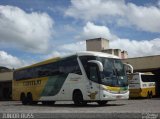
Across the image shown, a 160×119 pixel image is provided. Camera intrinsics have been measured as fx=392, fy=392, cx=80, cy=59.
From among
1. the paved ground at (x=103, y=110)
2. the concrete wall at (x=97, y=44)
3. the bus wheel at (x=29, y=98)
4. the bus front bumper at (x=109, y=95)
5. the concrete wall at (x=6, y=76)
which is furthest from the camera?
the concrete wall at (x=6, y=76)

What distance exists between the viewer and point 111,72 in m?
23.0

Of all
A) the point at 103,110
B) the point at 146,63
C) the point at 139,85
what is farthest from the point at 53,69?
the point at 146,63

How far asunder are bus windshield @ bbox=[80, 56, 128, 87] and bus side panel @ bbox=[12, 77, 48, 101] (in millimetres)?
6168

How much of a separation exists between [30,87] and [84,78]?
8685mm

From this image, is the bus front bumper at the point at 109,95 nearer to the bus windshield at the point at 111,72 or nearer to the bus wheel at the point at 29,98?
the bus windshield at the point at 111,72

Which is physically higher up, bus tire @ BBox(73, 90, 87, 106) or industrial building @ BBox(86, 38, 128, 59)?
industrial building @ BBox(86, 38, 128, 59)

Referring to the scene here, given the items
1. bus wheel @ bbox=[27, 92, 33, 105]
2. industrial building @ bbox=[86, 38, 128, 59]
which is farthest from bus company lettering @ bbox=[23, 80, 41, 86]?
industrial building @ bbox=[86, 38, 128, 59]

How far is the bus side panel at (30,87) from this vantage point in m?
28.9

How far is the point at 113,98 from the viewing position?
74.6ft

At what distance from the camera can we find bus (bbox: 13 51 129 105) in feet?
74.1

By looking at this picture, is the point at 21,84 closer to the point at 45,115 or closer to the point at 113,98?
the point at 113,98

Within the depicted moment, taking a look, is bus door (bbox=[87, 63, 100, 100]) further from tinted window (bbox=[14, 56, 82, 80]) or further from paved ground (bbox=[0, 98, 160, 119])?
tinted window (bbox=[14, 56, 82, 80])

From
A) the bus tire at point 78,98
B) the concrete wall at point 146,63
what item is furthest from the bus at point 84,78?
the concrete wall at point 146,63

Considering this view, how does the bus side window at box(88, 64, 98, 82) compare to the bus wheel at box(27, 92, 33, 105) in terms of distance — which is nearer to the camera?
the bus side window at box(88, 64, 98, 82)
